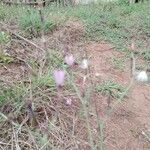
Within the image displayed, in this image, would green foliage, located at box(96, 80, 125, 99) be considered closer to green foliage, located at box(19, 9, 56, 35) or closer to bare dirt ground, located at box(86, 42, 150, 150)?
bare dirt ground, located at box(86, 42, 150, 150)

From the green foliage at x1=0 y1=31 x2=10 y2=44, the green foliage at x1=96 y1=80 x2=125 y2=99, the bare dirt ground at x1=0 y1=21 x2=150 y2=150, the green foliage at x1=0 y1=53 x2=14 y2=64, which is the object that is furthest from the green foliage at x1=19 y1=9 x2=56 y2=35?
the green foliage at x1=96 y1=80 x2=125 y2=99

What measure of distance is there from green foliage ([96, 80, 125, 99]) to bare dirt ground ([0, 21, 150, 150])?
2.6 inches

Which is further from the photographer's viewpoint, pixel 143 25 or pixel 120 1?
pixel 120 1

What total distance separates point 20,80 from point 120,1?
4.79m

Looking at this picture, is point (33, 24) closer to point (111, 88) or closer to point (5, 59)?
point (5, 59)

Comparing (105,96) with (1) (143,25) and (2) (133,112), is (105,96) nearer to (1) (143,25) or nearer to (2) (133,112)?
(2) (133,112)

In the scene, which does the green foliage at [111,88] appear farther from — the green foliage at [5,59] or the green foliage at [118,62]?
the green foliage at [5,59]

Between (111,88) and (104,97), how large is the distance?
0.15 m

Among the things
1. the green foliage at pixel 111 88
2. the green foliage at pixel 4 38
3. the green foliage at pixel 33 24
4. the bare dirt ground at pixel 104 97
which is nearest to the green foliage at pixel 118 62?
the bare dirt ground at pixel 104 97

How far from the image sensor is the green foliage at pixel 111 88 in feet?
11.2

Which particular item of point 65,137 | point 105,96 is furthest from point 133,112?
point 65,137

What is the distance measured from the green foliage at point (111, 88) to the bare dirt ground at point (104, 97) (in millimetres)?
66

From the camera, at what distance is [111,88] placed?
347 cm

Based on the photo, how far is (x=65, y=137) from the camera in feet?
9.18
